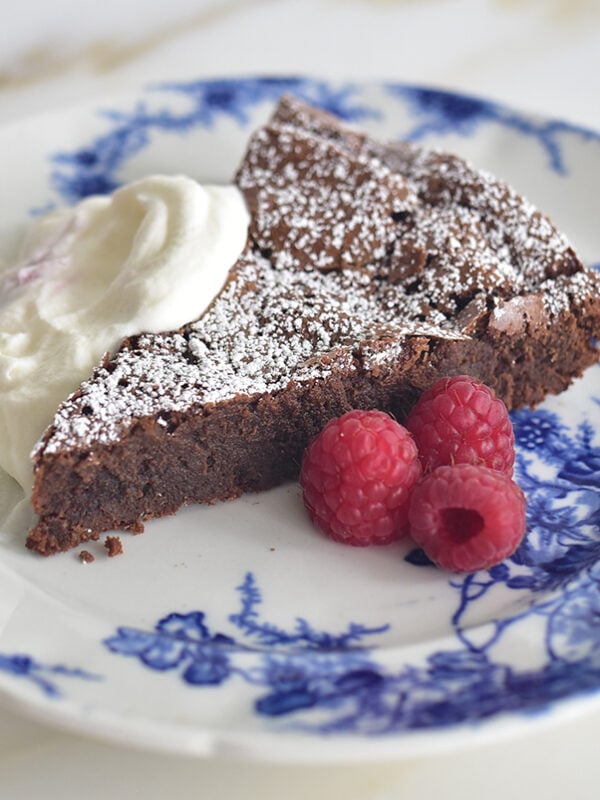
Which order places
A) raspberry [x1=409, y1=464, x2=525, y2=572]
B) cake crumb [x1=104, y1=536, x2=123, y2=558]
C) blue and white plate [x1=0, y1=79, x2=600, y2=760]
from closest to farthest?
blue and white plate [x1=0, y1=79, x2=600, y2=760]
raspberry [x1=409, y1=464, x2=525, y2=572]
cake crumb [x1=104, y1=536, x2=123, y2=558]

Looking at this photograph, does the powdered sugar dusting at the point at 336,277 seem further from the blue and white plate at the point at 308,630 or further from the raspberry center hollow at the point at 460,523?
the raspberry center hollow at the point at 460,523

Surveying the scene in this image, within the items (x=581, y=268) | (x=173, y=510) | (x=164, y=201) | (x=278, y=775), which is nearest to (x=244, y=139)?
(x=164, y=201)

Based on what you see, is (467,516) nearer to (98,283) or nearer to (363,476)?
(363,476)

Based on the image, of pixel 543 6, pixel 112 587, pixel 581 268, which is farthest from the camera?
pixel 543 6

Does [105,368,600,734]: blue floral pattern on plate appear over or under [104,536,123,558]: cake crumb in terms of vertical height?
over

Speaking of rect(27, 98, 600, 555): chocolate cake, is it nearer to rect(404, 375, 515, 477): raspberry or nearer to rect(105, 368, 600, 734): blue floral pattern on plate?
rect(404, 375, 515, 477): raspberry

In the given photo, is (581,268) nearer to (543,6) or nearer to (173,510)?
(173,510)

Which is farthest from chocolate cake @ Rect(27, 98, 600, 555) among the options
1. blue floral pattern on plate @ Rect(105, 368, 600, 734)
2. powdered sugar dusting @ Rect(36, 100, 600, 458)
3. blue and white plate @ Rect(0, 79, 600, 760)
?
blue floral pattern on plate @ Rect(105, 368, 600, 734)

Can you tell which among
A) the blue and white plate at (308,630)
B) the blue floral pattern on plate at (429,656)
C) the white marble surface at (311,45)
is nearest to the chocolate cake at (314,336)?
the blue and white plate at (308,630)
